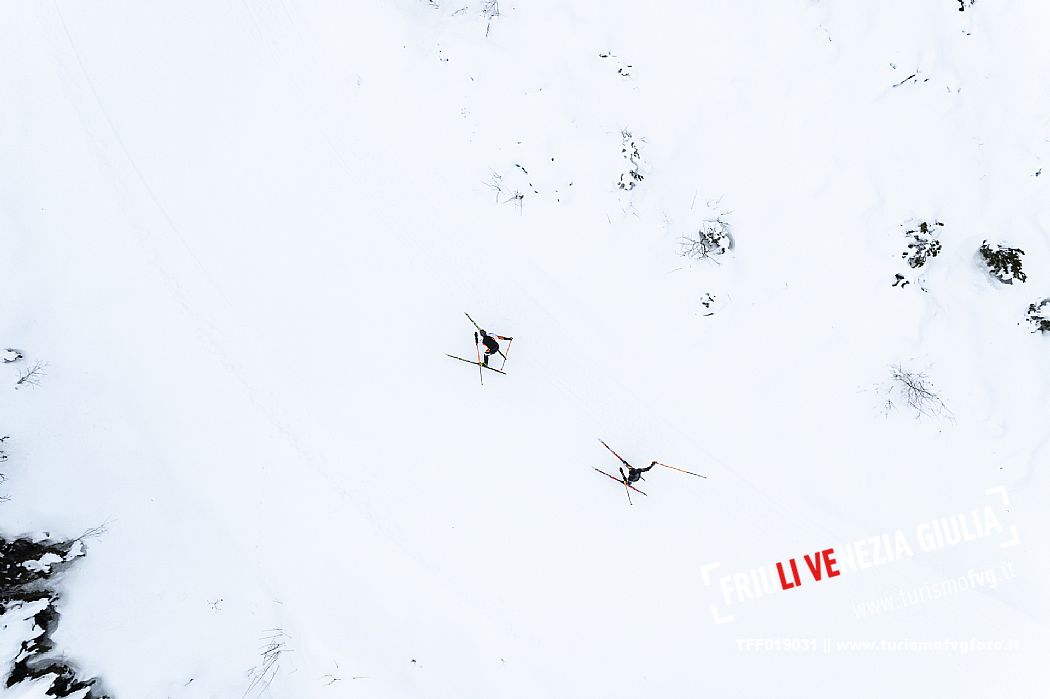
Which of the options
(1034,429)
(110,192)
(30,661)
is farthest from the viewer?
(110,192)

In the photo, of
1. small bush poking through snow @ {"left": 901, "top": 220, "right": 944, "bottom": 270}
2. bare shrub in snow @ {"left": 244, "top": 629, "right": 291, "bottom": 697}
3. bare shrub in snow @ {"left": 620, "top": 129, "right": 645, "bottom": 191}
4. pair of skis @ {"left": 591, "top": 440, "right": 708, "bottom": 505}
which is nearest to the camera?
bare shrub in snow @ {"left": 244, "top": 629, "right": 291, "bottom": 697}

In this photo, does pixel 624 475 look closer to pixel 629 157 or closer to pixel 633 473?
pixel 633 473

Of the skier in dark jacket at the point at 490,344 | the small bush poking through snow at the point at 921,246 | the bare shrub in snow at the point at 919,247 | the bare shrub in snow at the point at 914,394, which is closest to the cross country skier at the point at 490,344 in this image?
the skier in dark jacket at the point at 490,344

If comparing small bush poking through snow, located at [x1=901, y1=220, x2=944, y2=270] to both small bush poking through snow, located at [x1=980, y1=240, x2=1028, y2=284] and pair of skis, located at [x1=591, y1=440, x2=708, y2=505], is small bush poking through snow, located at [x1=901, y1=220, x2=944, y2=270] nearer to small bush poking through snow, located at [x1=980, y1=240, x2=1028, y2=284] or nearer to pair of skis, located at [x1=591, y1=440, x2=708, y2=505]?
small bush poking through snow, located at [x1=980, y1=240, x2=1028, y2=284]

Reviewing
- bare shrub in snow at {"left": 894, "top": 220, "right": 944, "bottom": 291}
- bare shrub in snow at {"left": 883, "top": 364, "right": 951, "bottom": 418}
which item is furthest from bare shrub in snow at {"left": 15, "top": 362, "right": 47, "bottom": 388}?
bare shrub in snow at {"left": 894, "top": 220, "right": 944, "bottom": 291}

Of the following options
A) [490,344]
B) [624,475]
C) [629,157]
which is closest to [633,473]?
[624,475]

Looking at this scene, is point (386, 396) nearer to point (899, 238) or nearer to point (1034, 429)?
point (899, 238)

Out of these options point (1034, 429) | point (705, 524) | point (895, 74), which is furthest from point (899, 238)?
point (705, 524)
